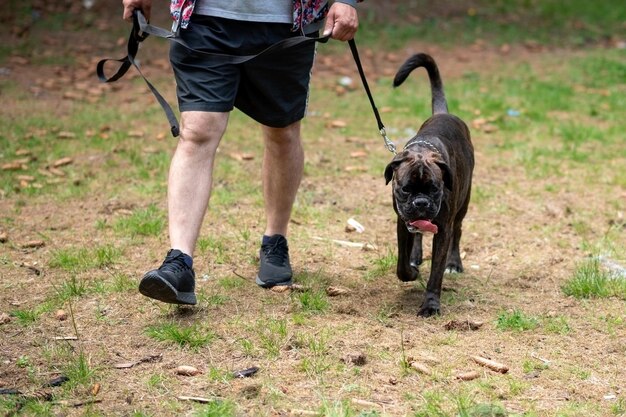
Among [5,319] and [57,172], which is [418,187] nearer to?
[5,319]

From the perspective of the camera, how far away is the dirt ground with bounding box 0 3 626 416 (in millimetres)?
3711

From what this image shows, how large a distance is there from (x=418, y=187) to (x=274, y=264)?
102cm

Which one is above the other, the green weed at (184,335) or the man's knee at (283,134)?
the man's knee at (283,134)

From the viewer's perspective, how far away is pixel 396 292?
5.09 m

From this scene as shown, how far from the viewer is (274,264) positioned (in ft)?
16.6

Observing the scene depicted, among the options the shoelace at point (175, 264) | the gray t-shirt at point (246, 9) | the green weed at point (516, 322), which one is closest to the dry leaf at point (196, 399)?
the shoelace at point (175, 264)

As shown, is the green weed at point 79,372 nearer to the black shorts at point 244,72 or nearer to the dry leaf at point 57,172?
the black shorts at point 244,72

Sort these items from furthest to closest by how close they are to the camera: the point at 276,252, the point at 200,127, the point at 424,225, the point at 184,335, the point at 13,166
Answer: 1. the point at 13,166
2. the point at 276,252
3. the point at 424,225
4. the point at 200,127
5. the point at 184,335

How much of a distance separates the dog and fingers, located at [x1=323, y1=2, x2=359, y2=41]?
0.66 meters

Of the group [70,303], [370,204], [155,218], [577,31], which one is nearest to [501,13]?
[577,31]

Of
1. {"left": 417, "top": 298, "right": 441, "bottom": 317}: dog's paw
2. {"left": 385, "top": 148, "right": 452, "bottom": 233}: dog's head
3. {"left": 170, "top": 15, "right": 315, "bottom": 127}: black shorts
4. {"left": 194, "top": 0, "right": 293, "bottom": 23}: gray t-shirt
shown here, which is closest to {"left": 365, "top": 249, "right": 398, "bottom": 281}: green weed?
{"left": 417, "top": 298, "right": 441, "bottom": 317}: dog's paw

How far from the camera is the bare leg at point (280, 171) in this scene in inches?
193

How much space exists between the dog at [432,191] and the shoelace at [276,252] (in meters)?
0.64

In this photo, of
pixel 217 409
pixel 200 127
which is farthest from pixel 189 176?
pixel 217 409
